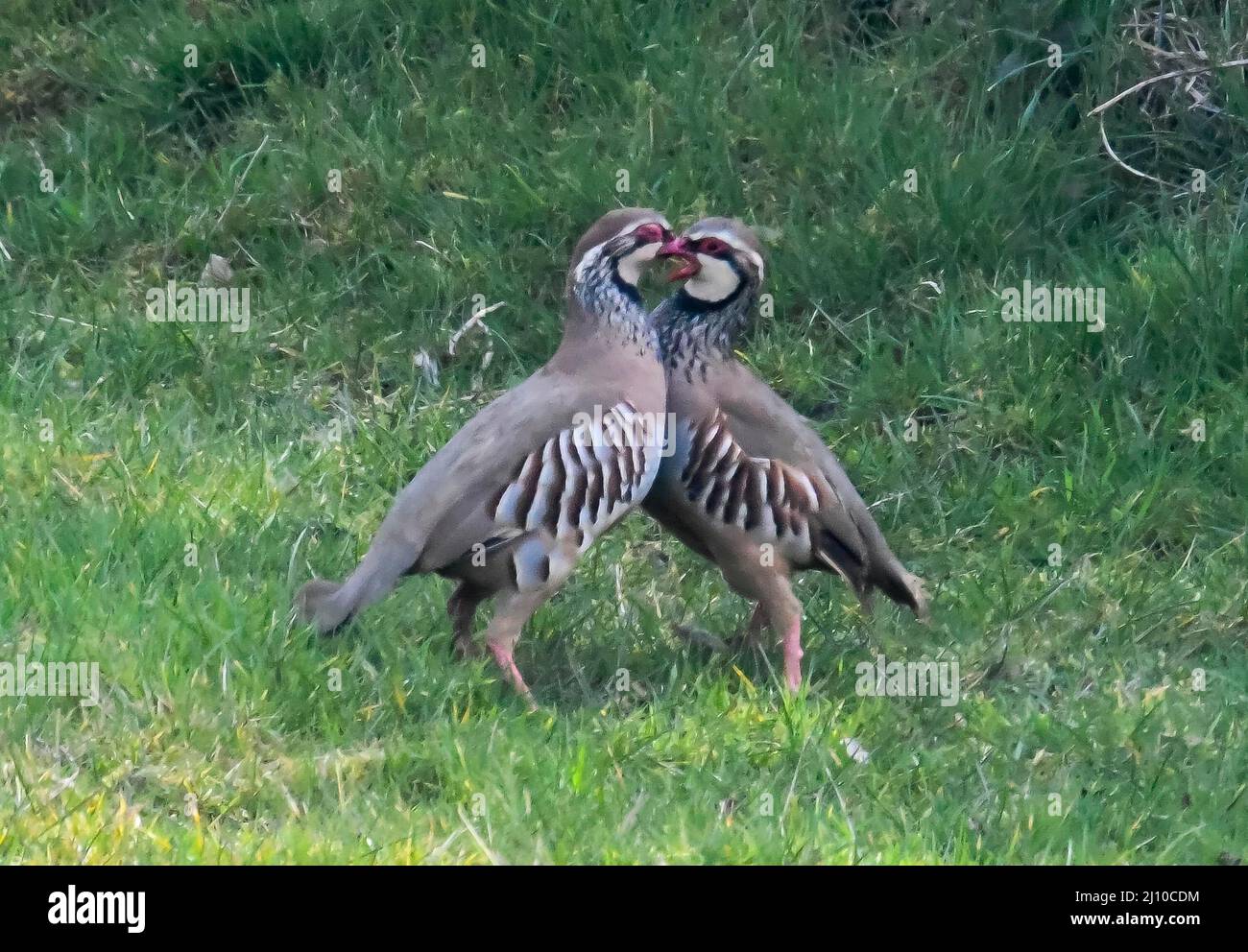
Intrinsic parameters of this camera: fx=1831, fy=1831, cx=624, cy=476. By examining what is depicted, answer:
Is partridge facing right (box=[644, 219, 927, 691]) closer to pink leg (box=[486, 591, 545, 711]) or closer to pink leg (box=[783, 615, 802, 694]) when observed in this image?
pink leg (box=[783, 615, 802, 694])

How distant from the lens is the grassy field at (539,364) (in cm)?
427

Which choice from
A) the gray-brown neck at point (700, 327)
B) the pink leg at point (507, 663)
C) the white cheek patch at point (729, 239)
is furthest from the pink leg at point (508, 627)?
the white cheek patch at point (729, 239)

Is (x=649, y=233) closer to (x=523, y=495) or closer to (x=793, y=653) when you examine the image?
(x=523, y=495)

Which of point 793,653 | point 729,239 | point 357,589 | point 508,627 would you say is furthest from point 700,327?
point 357,589

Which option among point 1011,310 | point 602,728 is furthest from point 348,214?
point 602,728

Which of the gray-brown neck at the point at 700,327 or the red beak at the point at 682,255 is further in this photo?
the gray-brown neck at the point at 700,327

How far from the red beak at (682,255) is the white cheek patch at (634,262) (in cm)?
4

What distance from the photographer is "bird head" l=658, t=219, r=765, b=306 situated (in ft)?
18.1

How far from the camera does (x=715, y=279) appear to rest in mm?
5539

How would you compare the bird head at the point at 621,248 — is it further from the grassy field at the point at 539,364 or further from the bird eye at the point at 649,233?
the grassy field at the point at 539,364

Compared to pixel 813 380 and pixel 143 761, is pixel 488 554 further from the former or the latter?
pixel 813 380

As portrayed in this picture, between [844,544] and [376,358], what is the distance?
2627mm

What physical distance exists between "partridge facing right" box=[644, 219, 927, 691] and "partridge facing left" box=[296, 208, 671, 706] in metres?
0.21

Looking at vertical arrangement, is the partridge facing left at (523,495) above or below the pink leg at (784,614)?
above
